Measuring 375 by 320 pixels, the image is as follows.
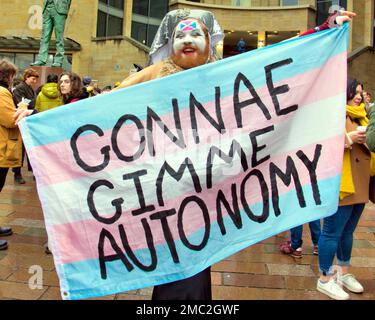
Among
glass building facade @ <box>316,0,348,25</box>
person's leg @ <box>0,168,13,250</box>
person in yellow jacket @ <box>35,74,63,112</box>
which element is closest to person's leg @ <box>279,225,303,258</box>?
person's leg @ <box>0,168,13,250</box>

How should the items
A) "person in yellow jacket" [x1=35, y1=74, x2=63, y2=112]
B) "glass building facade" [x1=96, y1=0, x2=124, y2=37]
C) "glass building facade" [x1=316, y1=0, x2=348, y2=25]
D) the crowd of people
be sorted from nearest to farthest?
the crowd of people
"person in yellow jacket" [x1=35, y1=74, x2=63, y2=112]
"glass building facade" [x1=316, y1=0, x2=348, y2=25]
"glass building facade" [x1=96, y1=0, x2=124, y2=37]

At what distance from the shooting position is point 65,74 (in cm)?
439

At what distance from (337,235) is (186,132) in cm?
171

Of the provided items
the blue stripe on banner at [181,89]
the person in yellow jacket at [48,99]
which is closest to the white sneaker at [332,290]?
the blue stripe on banner at [181,89]

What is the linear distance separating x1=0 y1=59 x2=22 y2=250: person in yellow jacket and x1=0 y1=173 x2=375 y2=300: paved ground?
1.46 ft

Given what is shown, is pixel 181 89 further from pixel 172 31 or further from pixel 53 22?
pixel 53 22

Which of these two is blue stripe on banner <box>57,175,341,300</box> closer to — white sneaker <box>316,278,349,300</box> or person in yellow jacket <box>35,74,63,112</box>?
white sneaker <box>316,278,349,300</box>

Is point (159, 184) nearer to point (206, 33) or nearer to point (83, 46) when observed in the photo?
point (206, 33)

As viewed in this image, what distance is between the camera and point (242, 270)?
13.1 feet

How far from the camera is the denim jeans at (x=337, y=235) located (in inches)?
128

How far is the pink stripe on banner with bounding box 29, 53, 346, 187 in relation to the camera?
224cm

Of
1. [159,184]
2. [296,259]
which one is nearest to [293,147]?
[159,184]

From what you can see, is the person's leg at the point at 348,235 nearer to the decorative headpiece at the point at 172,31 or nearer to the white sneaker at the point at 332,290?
the white sneaker at the point at 332,290

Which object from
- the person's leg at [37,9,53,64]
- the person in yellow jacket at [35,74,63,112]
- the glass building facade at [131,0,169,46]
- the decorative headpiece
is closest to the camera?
the decorative headpiece
